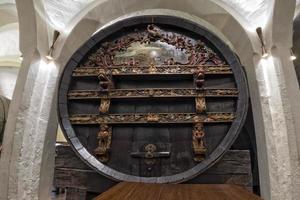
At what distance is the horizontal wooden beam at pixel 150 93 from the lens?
142 cm

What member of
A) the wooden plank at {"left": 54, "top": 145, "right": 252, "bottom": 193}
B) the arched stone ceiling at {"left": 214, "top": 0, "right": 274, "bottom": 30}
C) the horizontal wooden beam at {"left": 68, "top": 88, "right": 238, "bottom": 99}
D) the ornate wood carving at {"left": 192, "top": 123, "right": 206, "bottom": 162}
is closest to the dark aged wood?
the wooden plank at {"left": 54, "top": 145, "right": 252, "bottom": 193}

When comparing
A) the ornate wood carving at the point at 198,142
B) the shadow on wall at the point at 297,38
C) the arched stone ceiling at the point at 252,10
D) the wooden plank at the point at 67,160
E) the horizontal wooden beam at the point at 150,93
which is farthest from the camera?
the shadow on wall at the point at 297,38

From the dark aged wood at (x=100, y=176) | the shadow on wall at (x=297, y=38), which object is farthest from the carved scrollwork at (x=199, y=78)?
the shadow on wall at (x=297, y=38)

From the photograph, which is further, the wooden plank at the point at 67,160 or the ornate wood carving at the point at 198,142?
the wooden plank at the point at 67,160

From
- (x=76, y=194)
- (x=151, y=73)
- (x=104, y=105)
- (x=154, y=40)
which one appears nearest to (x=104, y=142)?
(x=104, y=105)

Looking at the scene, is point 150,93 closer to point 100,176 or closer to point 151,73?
point 151,73

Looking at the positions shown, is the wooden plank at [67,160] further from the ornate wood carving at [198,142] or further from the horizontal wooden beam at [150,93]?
the ornate wood carving at [198,142]

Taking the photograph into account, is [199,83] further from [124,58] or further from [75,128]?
[75,128]

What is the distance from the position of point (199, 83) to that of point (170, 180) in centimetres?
67

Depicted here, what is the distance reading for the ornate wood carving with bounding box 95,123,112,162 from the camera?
1353mm

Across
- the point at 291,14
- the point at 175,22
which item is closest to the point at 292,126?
the point at 291,14

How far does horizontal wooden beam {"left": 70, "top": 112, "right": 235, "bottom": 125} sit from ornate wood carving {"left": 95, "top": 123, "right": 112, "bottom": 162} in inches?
1.9

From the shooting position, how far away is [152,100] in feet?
4.95

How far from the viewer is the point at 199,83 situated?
1.43 m
